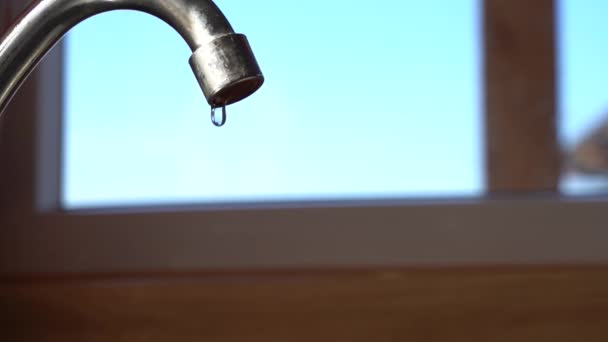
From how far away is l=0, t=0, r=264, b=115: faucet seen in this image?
1.27 feet

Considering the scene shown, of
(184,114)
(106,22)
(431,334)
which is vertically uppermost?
(106,22)

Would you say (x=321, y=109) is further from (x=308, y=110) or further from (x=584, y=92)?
(x=584, y=92)

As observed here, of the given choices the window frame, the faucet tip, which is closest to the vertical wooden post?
the window frame

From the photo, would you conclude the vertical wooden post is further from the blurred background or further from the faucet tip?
the faucet tip

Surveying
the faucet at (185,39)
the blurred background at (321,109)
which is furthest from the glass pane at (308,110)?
the faucet at (185,39)

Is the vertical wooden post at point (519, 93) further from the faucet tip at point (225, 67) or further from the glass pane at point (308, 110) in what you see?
the faucet tip at point (225, 67)

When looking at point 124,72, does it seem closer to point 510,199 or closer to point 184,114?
point 184,114

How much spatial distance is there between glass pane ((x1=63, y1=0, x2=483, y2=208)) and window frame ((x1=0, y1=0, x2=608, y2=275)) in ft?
0.11

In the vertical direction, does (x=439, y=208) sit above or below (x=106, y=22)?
below

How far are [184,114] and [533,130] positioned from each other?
0.40 m

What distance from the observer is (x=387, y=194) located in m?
0.89

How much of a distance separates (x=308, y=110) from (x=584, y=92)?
0.30 m

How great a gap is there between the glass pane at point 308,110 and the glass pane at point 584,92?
0.10m

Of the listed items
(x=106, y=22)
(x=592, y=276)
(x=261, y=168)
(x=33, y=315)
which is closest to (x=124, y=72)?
(x=106, y=22)
